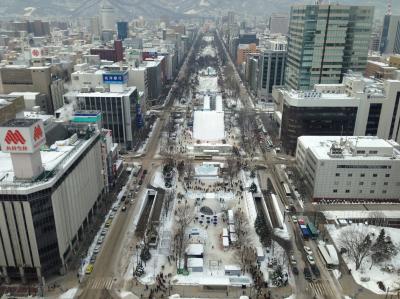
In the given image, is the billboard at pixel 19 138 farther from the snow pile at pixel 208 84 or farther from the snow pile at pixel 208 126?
the snow pile at pixel 208 84

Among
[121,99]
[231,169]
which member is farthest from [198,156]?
[121,99]

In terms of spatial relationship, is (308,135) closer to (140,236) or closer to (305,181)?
(305,181)

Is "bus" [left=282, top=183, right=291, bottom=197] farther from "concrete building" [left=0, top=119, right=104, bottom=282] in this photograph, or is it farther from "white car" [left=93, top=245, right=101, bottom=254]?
"concrete building" [left=0, top=119, right=104, bottom=282]

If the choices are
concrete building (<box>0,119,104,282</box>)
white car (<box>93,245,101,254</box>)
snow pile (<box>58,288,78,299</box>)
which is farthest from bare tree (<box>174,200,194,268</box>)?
concrete building (<box>0,119,104,282</box>)

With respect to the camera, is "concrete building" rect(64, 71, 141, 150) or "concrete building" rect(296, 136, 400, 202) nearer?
"concrete building" rect(296, 136, 400, 202)

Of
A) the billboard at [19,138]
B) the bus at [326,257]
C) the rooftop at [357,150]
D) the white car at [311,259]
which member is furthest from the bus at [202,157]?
the billboard at [19,138]

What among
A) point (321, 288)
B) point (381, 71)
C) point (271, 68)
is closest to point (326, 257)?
point (321, 288)
